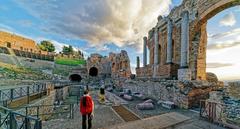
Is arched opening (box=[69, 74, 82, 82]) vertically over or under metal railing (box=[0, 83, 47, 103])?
under

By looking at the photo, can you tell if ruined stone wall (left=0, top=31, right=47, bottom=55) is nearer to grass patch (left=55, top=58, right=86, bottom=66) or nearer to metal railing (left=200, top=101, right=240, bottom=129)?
grass patch (left=55, top=58, right=86, bottom=66)

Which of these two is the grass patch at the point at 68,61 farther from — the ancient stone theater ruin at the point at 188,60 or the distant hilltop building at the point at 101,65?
the ancient stone theater ruin at the point at 188,60

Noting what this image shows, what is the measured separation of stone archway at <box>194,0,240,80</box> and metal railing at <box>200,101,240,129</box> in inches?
240

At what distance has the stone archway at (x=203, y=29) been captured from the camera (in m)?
10.3

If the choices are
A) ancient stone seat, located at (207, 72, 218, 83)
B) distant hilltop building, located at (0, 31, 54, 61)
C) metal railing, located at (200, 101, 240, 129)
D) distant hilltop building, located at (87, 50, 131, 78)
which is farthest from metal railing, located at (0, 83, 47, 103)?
distant hilltop building, located at (0, 31, 54, 61)

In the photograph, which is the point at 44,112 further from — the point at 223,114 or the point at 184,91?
the point at 223,114

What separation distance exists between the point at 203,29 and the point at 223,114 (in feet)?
29.1

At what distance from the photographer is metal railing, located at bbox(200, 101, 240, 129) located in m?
5.80

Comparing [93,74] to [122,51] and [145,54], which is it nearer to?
[122,51]

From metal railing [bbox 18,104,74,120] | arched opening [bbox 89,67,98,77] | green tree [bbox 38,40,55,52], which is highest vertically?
green tree [bbox 38,40,55,52]

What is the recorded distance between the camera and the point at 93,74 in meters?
44.1

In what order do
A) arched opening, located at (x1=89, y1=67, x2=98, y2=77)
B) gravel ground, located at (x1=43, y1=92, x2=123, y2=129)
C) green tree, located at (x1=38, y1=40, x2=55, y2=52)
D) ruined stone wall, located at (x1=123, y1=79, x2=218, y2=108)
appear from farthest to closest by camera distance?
green tree, located at (x1=38, y1=40, x2=55, y2=52), arched opening, located at (x1=89, y1=67, x2=98, y2=77), ruined stone wall, located at (x1=123, y1=79, x2=218, y2=108), gravel ground, located at (x1=43, y1=92, x2=123, y2=129)

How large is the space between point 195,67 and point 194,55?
1024 millimetres

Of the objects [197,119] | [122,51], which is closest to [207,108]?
[197,119]
